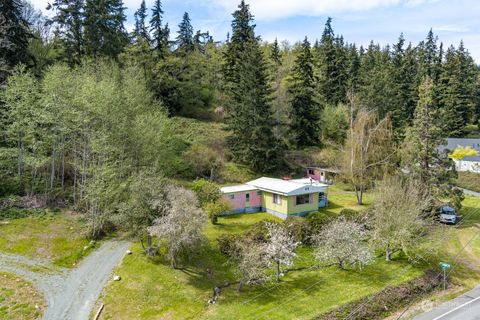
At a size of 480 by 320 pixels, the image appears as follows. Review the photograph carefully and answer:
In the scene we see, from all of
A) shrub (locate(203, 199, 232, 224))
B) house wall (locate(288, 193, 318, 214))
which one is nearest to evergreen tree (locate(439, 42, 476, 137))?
house wall (locate(288, 193, 318, 214))

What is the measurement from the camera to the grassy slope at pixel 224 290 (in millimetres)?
17062

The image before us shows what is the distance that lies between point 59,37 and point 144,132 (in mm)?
20830

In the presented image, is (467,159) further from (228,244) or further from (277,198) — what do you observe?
(228,244)

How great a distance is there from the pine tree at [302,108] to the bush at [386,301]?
2677 cm

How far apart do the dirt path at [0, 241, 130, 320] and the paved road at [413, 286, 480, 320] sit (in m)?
17.0

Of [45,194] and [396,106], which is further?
[396,106]

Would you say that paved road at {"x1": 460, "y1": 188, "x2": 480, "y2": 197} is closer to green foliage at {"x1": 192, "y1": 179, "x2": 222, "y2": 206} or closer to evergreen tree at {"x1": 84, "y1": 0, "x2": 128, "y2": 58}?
green foliage at {"x1": 192, "y1": 179, "x2": 222, "y2": 206}

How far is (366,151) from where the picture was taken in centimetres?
3244

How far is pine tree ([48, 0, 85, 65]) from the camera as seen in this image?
3781 centimetres

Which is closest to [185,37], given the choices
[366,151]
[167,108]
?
[167,108]

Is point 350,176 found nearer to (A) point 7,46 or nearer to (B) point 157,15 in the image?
(A) point 7,46

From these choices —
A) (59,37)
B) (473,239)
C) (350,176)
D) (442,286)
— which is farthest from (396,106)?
(59,37)

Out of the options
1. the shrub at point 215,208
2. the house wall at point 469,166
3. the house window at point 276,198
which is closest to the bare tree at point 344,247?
the house window at point 276,198

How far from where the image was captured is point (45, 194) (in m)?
26.2
